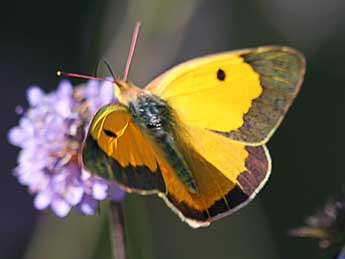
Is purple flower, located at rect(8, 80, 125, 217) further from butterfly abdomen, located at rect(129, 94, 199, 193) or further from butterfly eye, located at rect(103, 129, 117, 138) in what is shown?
butterfly eye, located at rect(103, 129, 117, 138)

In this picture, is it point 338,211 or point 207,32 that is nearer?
point 338,211

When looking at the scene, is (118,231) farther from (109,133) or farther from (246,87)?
(246,87)

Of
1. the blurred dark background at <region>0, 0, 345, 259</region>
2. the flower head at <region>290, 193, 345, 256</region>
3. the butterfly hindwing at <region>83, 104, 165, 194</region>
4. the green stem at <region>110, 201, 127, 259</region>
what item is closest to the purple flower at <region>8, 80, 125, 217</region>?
the green stem at <region>110, 201, 127, 259</region>

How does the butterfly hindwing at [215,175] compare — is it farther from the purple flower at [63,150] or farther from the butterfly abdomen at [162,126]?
the purple flower at [63,150]

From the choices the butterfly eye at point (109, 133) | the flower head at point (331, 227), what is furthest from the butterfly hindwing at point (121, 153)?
the flower head at point (331, 227)

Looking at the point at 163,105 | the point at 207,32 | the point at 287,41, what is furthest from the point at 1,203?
the point at 163,105

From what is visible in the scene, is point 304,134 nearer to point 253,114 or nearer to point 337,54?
point 337,54

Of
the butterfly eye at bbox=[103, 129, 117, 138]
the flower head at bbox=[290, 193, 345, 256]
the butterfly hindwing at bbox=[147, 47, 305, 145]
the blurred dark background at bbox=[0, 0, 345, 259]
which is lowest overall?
the blurred dark background at bbox=[0, 0, 345, 259]
